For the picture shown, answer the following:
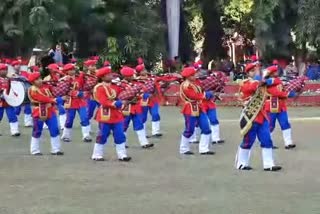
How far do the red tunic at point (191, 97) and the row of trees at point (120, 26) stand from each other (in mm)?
15521

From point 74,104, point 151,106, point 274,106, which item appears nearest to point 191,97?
point 274,106

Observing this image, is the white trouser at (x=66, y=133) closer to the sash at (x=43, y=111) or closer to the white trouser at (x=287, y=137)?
the sash at (x=43, y=111)

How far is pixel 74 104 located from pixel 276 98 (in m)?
4.38

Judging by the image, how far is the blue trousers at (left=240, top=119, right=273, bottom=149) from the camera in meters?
11.6

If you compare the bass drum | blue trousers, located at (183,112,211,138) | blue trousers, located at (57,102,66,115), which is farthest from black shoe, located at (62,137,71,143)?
blue trousers, located at (183,112,211,138)

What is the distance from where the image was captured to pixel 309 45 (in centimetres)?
3077

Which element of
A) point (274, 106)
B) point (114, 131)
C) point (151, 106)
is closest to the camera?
point (114, 131)

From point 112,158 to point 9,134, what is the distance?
4693 mm

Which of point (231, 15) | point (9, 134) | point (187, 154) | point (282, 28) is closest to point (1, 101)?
point (9, 134)

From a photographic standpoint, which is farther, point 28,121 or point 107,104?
point 28,121

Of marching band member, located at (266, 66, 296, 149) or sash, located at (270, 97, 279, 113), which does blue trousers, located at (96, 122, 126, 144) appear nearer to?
marching band member, located at (266, 66, 296, 149)

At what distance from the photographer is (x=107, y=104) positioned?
1273cm

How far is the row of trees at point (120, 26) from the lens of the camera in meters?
28.9

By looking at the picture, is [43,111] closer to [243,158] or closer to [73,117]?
[73,117]
